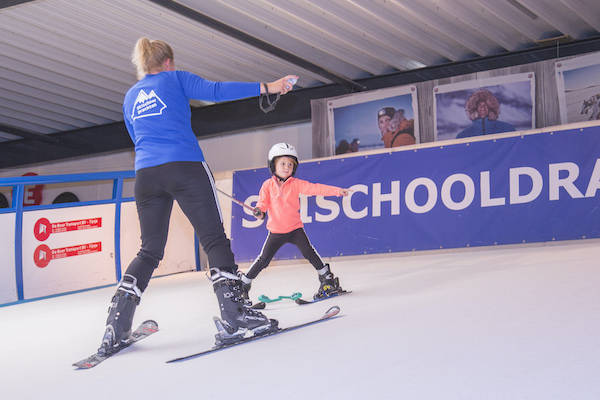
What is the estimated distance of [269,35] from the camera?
7.82m

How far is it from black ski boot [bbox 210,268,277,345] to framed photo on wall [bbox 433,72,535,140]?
6.42m

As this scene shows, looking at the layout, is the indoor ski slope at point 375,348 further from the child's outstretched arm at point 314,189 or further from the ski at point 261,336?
the child's outstretched arm at point 314,189

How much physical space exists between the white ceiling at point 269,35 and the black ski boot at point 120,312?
4395mm

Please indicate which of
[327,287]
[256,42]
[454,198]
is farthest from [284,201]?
[256,42]

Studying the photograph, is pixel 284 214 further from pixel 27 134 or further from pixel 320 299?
pixel 27 134

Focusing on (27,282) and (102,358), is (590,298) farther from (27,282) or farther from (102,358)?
(27,282)

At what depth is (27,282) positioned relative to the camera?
5.96m

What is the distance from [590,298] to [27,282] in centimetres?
554

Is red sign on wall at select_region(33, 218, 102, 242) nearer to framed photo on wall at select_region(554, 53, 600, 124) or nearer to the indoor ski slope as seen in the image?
the indoor ski slope

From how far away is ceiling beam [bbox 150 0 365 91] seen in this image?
6418mm

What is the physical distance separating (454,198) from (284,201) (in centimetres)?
316

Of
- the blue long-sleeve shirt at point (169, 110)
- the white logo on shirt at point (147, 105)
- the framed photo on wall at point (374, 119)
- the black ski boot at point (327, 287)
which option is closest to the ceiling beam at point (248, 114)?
the framed photo on wall at point (374, 119)

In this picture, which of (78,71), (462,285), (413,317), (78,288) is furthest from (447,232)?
(78,71)

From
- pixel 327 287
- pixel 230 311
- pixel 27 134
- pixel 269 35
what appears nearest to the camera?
pixel 230 311
